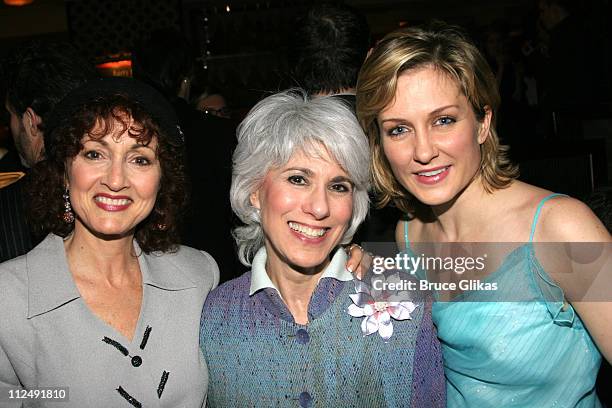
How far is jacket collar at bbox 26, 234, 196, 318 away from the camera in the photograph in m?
2.07

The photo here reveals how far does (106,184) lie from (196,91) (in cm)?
338

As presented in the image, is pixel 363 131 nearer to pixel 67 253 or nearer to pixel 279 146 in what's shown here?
pixel 279 146

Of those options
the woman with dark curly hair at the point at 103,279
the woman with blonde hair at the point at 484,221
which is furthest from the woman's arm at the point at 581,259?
the woman with dark curly hair at the point at 103,279

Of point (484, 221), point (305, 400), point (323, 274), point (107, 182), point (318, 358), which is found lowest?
point (305, 400)

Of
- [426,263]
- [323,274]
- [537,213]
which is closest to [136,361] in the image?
[323,274]

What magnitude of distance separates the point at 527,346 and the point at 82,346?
1.46 metres

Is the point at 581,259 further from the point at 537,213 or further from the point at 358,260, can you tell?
the point at 358,260

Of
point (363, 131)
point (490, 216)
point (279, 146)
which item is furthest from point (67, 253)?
point (490, 216)

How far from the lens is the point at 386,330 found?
2270 mm

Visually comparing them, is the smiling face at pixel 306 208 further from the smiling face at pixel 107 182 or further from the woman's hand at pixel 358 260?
the smiling face at pixel 107 182

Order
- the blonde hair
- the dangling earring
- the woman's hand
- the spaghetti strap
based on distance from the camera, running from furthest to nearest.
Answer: the woman's hand, the dangling earring, the blonde hair, the spaghetti strap

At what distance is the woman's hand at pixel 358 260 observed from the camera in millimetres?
2457

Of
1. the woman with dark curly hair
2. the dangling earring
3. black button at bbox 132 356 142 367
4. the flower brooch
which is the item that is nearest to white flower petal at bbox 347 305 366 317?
the flower brooch

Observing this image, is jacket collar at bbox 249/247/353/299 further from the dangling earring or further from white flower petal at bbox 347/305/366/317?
the dangling earring
